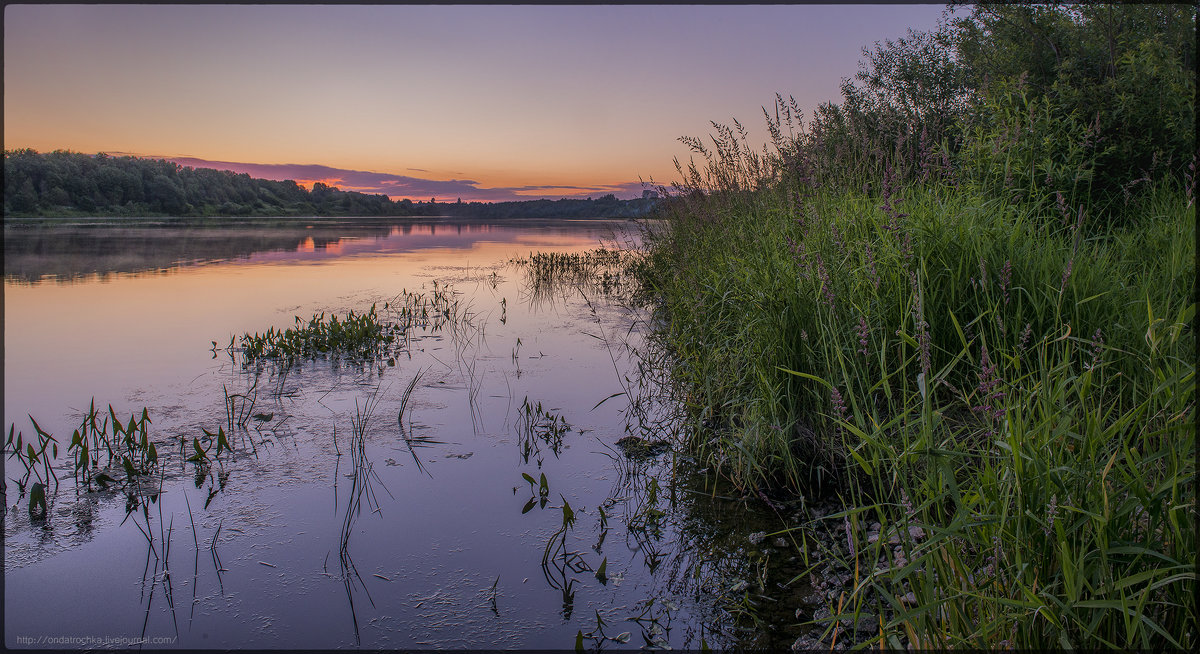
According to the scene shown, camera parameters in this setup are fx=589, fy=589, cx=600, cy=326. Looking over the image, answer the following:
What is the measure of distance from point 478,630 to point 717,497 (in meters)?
1.79

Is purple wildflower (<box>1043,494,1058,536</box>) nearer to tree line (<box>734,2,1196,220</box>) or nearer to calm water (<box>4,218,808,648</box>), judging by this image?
calm water (<box>4,218,808,648</box>)

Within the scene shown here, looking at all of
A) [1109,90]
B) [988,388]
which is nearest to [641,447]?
[988,388]

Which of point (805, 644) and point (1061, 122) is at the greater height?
point (1061, 122)

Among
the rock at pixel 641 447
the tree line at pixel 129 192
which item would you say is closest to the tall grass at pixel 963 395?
the rock at pixel 641 447

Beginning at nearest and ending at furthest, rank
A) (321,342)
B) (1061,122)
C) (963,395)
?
(963,395) < (1061,122) < (321,342)

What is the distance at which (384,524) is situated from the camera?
11.6ft

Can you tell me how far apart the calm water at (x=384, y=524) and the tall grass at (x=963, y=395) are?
58 centimetres

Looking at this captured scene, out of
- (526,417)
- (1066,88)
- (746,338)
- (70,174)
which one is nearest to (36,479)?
(526,417)

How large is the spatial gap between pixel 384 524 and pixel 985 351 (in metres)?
3.22

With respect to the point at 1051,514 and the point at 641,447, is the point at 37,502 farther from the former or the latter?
the point at 1051,514

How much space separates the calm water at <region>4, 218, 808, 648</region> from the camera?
2654 millimetres

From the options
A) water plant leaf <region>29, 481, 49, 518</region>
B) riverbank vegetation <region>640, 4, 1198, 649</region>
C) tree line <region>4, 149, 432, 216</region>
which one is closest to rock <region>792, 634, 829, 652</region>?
riverbank vegetation <region>640, 4, 1198, 649</region>

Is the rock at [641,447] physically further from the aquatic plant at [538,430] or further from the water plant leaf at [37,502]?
the water plant leaf at [37,502]

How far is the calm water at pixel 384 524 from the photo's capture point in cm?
265
